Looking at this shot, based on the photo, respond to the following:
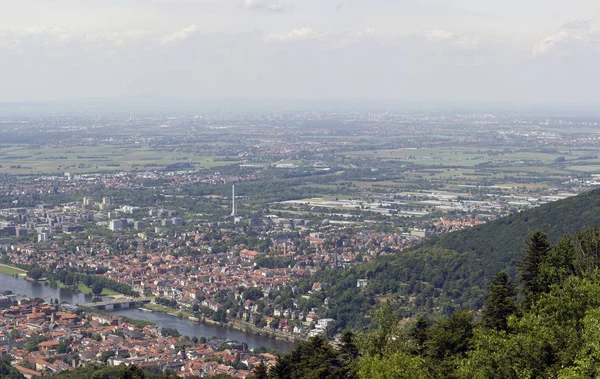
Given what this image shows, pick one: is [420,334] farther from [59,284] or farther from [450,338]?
[59,284]

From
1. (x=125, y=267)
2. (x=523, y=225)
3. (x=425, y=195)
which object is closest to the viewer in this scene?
(x=523, y=225)

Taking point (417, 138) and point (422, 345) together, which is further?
point (417, 138)

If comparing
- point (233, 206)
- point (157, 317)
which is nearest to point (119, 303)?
point (157, 317)

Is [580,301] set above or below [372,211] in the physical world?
above

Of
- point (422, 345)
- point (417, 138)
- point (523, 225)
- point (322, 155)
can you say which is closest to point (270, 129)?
point (417, 138)

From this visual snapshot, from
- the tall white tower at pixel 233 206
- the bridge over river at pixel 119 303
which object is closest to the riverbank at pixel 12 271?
the bridge over river at pixel 119 303

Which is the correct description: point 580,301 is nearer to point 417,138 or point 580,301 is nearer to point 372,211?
point 372,211
